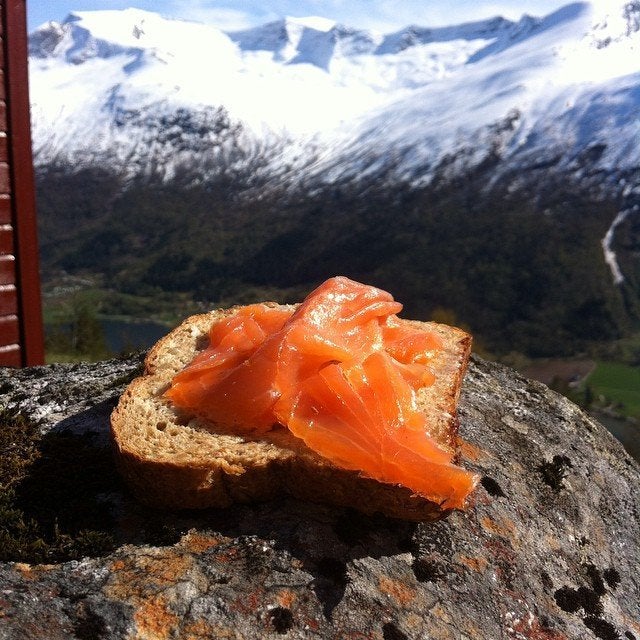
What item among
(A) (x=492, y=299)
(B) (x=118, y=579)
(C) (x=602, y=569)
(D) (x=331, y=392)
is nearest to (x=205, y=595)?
(B) (x=118, y=579)

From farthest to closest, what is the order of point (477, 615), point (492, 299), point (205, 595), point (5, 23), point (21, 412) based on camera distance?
point (492, 299)
point (5, 23)
point (21, 412)
point (477, 615)
point (205, 595)

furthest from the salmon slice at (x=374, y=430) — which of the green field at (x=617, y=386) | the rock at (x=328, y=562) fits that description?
the green field at (x=617, y=386)

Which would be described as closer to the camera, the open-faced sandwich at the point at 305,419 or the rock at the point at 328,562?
the rock at the point at 328,562

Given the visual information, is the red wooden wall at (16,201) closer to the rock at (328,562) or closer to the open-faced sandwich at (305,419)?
the rock at (328,562)

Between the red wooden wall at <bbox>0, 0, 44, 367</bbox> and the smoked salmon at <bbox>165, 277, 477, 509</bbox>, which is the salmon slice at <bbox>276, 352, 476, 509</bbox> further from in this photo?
the red wooden wall at <bbox>0, 0, 44, 367</bbox>

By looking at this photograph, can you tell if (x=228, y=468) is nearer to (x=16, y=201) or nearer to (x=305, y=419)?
(x=305, y=419)

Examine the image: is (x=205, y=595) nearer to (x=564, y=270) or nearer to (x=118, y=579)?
(x=118, y=579)

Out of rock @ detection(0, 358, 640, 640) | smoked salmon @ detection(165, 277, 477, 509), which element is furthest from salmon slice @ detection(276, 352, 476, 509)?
rock @ detection(0, 358, 640, 640)
